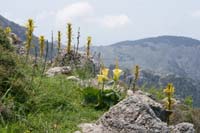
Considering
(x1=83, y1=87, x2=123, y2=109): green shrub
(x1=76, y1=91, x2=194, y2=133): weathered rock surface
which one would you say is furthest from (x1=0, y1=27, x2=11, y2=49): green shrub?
(x1=76, y1=91, x2=194, y2=133): weathered rock surface

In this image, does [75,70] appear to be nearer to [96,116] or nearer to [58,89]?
[58,89]

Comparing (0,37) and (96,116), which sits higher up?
(0,37)

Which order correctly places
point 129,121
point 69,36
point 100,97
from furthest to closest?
point 69,36 → point 100,97 → point 129,121

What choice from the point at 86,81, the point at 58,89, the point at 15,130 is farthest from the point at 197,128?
the point at 15,130

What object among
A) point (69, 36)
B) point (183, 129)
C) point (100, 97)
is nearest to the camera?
point (183, 129)

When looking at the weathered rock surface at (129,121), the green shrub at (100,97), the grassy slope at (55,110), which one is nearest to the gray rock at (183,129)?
the weathered rock surface at (129,121)

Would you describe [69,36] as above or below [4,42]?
above

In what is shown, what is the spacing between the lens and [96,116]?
28.5 feet

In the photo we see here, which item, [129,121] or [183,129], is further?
[183,129]

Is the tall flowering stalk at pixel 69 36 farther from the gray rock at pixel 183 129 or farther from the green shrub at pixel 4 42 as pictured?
the gray rock at pixel 183 129

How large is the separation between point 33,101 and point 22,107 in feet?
2.24

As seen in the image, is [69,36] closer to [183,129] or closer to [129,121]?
[183,129]

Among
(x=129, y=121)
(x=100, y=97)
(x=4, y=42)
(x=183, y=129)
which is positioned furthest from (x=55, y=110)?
(x=4, y=42)

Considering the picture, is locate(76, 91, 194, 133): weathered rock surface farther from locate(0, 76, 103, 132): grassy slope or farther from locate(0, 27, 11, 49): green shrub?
locate(0, 27, 11, 49): green shrub
